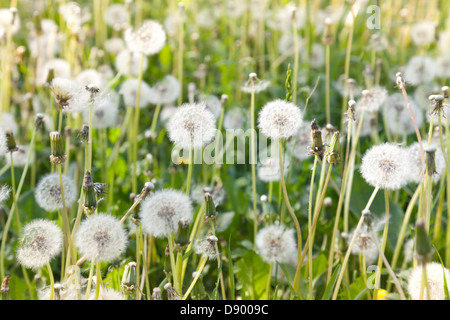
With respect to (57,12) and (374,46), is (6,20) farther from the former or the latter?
(374,46)

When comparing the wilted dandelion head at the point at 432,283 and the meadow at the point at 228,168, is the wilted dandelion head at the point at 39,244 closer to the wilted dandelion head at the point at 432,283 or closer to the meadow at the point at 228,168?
the meadow at the point at 228,168

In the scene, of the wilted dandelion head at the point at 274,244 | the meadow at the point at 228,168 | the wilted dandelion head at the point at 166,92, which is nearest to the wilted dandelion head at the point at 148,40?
the meadow at the point at 228,168

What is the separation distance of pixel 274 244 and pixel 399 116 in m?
0.68

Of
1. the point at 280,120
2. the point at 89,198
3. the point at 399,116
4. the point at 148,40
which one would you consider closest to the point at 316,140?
the point at 280,120

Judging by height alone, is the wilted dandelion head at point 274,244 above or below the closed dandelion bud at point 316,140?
below

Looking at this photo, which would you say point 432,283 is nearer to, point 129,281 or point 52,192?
point 129,281

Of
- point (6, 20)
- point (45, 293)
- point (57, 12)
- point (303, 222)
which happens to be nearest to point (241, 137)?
point (303, 222)

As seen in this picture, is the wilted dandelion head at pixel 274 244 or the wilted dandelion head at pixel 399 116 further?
the wilted dandelion head at pixel 399 116

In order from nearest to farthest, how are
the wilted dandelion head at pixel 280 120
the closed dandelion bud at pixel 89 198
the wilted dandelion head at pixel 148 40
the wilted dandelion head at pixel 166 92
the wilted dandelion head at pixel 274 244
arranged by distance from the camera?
1. the closed dandelion bud at pixel 89 198
2. the wilted dandelion head at pixel 280 120
3. the wilted dandelion head at pixel 274 244
4. the wilted dandelion head at pixel 148 40
5. the wilted dandelion head at pixel 166 92

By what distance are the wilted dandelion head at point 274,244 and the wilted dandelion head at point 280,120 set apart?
231 millimetres

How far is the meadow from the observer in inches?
36.6

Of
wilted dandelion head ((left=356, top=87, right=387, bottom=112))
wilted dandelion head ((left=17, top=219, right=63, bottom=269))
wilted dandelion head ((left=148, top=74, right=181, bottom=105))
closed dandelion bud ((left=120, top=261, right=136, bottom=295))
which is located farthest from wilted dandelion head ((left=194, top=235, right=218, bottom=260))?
wilted dandelion head ((left=148, top=74, right=181, bottom=105))

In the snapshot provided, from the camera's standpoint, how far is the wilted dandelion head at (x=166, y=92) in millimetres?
1679

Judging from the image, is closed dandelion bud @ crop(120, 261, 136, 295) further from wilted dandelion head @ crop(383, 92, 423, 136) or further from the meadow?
wilted dandelion head @ crop(383, 92, 423, 136)
